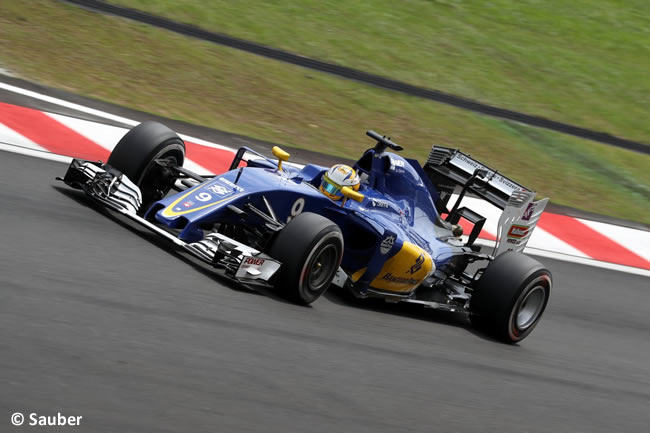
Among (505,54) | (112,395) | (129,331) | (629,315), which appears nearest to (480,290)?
(629,315)

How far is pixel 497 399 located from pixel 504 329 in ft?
4.50

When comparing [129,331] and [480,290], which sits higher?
[480,290]

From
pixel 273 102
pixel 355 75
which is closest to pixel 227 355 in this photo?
pixel 273 102

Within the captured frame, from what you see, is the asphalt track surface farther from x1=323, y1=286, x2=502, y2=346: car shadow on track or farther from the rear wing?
the rear wing

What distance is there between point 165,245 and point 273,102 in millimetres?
6006

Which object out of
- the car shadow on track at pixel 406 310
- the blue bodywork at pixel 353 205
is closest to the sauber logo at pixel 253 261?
the blue bodywork at pixel 353 205

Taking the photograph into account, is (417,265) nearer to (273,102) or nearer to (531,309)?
Answer: (531,309)

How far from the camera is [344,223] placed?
271 inches

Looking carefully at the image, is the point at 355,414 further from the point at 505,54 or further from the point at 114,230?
the point at 505,54

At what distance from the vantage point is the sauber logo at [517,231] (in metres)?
7.71

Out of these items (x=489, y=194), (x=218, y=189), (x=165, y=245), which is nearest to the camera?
(x=218, y=189)

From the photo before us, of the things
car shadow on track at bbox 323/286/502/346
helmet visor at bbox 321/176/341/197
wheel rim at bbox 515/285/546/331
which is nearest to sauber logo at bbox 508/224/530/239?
wheel rim at bbox 515/285/546/331

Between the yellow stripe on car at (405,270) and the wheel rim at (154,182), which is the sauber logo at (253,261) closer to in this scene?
the yellow stripe on car at (405,270)

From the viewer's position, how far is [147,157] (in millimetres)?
7023
